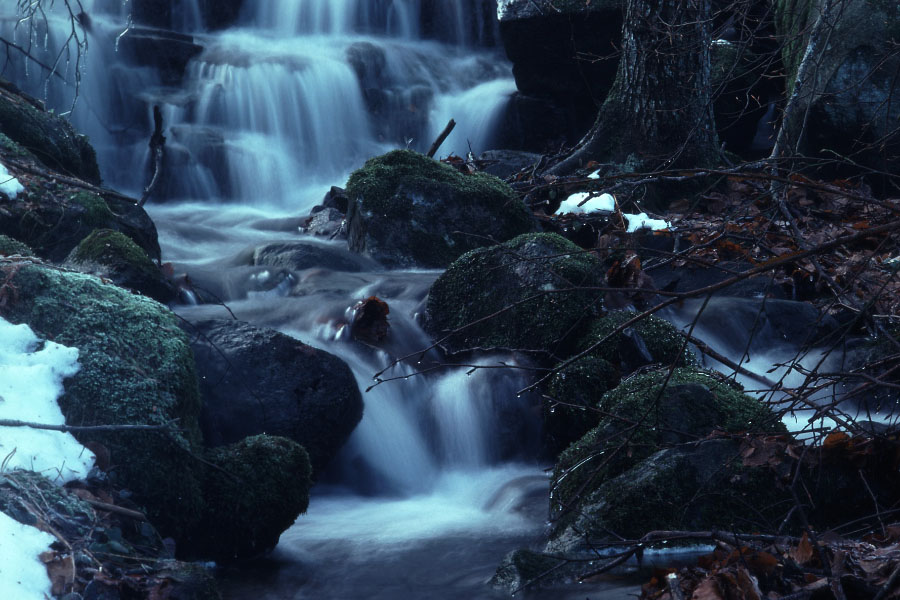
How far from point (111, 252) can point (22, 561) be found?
336 cm

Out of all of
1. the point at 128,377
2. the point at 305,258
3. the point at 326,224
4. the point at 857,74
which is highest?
the point at 857,74

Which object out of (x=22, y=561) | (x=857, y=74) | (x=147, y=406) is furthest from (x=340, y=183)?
(x=22, y=561)

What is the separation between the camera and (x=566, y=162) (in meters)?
9.05

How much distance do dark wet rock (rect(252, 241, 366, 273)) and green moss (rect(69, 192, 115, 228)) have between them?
1.73 m

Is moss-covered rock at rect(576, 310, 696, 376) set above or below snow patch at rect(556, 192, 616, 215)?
below

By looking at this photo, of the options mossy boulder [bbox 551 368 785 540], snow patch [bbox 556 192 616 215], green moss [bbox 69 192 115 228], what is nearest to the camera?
mossy boulder [bbox 551 368 785 540]

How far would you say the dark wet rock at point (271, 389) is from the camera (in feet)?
15.4

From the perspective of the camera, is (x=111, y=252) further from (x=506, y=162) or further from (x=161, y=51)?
(x=161, y=51)

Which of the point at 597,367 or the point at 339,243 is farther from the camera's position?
Answer: the point at 339,243

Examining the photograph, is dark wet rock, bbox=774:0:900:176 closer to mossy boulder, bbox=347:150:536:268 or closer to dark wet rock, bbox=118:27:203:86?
mossy boulder, bbox=347:150:536:268

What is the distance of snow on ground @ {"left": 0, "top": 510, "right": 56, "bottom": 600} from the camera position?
Answer: 2.55m

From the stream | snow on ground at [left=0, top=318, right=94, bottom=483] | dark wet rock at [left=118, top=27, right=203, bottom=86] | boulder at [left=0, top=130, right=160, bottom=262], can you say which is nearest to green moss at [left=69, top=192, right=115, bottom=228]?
boulder at [left=0, top=130, right=160, bottom=262]

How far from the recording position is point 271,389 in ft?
15.9

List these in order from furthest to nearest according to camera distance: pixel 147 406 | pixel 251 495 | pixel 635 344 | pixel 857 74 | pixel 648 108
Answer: pixel 857 74 < pixel 648 108 < pixel 635 344 < pixel 251 495 < pixel 147 406
